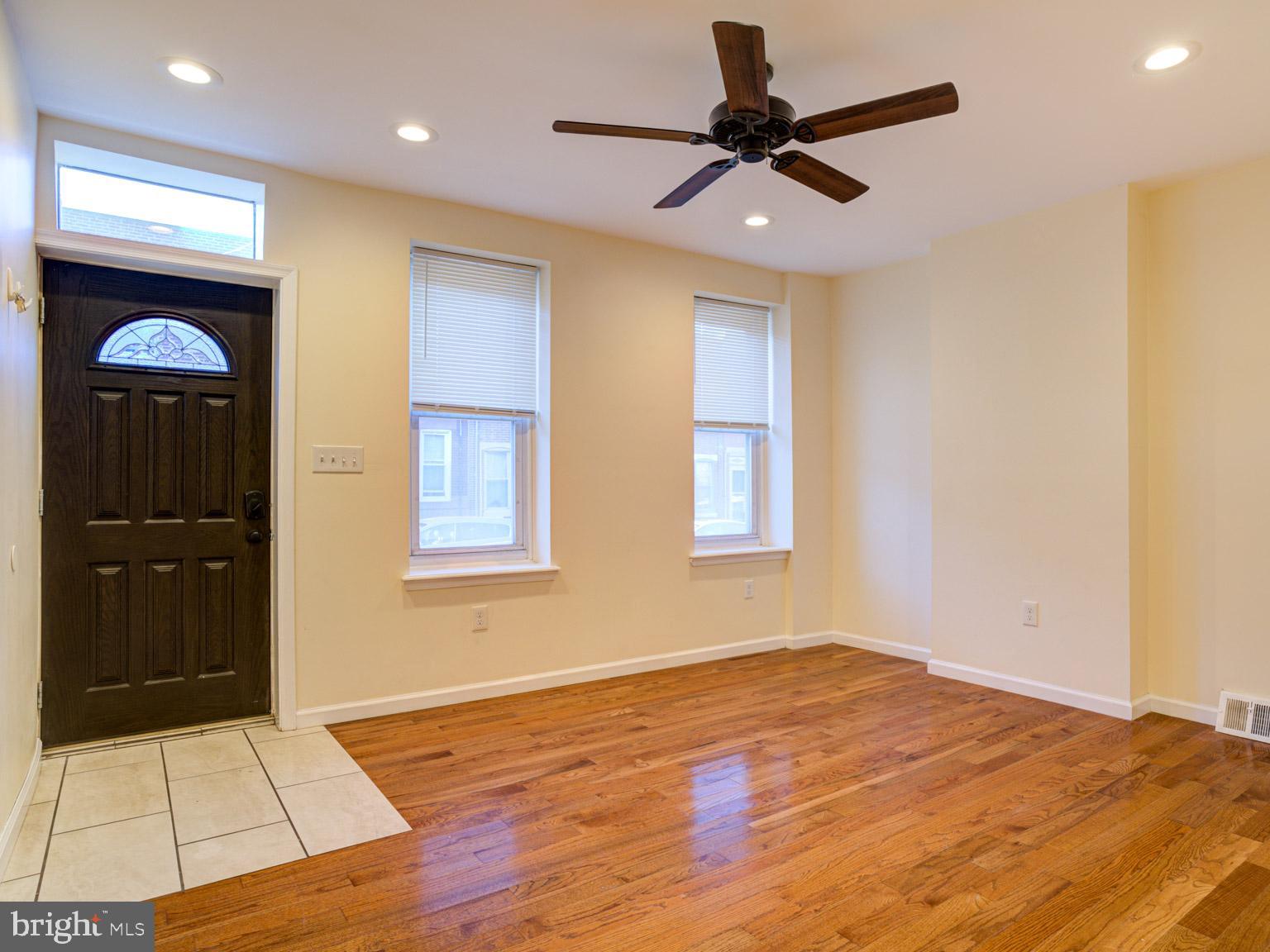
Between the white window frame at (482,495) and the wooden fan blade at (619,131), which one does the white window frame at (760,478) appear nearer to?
the white window frame at (482,495)

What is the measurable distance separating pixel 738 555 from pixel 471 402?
1.95m

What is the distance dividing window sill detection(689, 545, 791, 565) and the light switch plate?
2056 millimetres

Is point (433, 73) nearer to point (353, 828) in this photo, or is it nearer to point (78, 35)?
point (78, 35)

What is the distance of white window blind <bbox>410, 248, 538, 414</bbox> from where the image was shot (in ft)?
12.6

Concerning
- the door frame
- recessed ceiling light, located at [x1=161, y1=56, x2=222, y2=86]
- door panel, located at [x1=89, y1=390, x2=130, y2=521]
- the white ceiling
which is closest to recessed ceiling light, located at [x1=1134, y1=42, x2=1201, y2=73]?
the white ceiling

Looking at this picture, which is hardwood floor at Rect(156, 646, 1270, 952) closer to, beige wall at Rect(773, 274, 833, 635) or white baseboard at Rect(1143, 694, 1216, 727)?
white baseboard at Rect(1143, 694, 1216, 727)

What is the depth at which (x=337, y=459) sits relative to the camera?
350cm

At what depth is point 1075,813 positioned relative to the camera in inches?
98.8

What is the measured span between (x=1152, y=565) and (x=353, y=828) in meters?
3.71

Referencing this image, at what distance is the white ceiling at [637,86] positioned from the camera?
229 cm

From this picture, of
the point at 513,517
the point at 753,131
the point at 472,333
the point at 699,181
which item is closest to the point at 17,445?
the point at 472,333

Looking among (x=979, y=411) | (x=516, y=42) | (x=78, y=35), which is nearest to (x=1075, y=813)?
(x=979, y=411)

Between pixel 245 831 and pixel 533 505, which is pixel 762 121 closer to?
pixel 533 505

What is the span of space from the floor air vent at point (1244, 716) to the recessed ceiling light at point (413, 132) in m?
4.25
